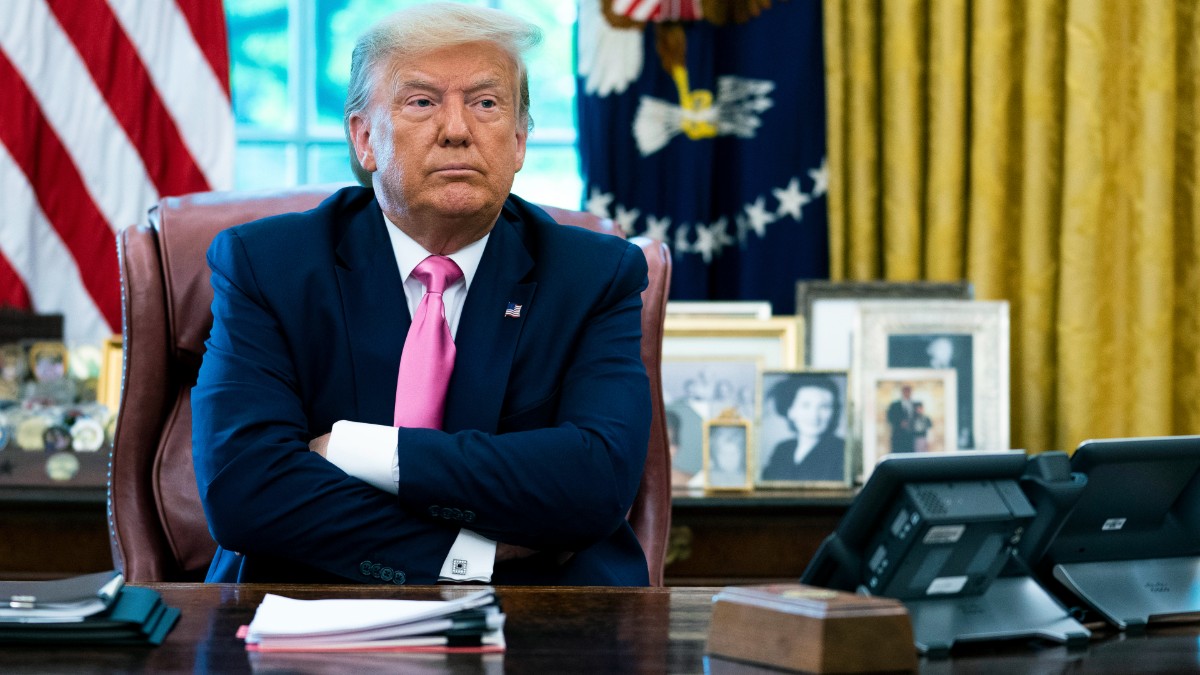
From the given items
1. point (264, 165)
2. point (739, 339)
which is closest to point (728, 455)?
point (739, 339)

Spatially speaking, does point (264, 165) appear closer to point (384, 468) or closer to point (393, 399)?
point (393, 399)

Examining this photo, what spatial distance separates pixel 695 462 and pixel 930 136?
100cm

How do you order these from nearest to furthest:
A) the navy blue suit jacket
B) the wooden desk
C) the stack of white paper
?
the stack of white paper
the navy blue suit jacket
the wooden desk

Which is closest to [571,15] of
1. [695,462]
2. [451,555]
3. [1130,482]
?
[695,462]

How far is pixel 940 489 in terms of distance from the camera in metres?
1.17

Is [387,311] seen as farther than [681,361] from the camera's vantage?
No

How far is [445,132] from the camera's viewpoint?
192 centimetres

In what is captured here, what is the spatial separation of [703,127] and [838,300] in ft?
1.72

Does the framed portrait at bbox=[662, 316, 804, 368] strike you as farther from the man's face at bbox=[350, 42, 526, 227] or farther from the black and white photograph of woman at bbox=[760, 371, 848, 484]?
the man's face at bbox=[350, 42, 526, 227]

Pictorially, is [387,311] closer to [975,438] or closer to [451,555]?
[451,555]

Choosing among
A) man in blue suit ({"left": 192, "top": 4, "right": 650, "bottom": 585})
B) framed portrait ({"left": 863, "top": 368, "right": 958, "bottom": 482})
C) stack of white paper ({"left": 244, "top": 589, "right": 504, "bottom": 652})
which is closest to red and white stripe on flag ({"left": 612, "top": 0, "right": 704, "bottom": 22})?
framed portrait ({"left": 863, "top": 368, "right": 958, "bottom": 482})

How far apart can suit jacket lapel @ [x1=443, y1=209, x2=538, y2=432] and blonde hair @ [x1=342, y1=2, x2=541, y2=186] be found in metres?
0.29

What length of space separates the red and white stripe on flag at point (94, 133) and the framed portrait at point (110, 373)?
30 cm

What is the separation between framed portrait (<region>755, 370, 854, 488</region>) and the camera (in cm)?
272
